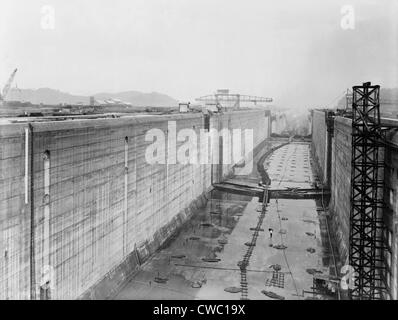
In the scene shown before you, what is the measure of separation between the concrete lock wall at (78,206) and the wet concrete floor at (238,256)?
170 centimetres

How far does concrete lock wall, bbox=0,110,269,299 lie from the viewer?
1488 cm

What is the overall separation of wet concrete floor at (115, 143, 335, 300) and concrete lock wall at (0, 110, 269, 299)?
67.1 inches

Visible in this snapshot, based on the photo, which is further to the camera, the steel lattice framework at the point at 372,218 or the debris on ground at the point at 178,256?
the debris on ground at the point at 178,256

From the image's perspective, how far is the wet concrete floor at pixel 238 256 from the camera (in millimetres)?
22219

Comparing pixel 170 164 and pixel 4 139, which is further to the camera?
pixel 170 164

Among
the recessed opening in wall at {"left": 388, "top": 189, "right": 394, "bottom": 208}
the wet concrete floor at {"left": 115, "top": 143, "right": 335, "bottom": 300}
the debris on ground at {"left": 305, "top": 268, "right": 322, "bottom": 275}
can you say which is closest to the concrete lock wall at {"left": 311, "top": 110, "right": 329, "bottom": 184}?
the wet concrete floor at {"left": 115, "top": 143, "right": 335, "bottom": 300}

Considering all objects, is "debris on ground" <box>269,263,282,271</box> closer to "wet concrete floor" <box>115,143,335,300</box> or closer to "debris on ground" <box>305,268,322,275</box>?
"wet concrete floor" <box>115,143,335,300</box>

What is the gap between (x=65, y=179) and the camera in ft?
58.9

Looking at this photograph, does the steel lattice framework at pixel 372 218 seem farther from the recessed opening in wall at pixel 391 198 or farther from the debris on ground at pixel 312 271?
the debris on ground at pixel 312 271

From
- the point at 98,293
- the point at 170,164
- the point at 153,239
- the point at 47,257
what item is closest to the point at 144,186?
the point at 153,239

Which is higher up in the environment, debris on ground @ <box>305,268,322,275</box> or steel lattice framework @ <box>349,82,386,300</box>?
steel lattice framework @ <box>349,82,386,300</box>

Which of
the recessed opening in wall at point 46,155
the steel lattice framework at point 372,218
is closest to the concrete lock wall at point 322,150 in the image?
the steel lattice framework at point 372,218
